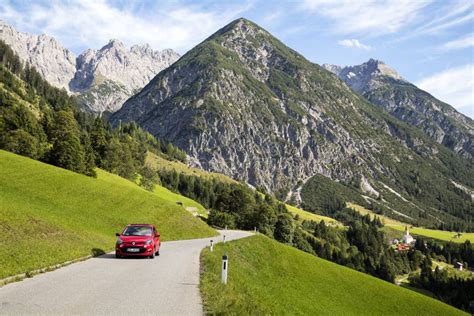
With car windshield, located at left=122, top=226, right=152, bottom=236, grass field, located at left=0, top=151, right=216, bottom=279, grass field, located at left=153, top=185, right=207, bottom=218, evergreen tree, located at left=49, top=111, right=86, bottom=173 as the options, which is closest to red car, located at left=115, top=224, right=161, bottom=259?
car windshield, located at left=122, top=226, right=152, bottom=236

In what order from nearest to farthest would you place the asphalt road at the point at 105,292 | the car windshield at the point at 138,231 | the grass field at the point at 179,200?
the asphalt road at the point at 105,292, the car windshield at the point at 138,231, the grass field at the point at 179,200

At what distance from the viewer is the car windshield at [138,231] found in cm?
3050

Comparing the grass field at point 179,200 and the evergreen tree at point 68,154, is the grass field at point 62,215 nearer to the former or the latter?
the evergreen tree at point 68,154

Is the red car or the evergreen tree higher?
the evergreen tree

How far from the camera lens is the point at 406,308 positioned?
5150cm

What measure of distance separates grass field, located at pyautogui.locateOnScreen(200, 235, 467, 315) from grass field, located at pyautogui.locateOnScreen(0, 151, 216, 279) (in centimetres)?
1031

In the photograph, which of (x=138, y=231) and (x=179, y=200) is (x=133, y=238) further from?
(x=179, y=200)

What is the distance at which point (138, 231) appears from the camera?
3098 cm

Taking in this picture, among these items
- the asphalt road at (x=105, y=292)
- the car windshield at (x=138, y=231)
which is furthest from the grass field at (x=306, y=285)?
the asphalt road at (x=105, y=292)

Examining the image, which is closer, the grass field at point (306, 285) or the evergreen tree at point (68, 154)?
the grass field at point (306, 285)

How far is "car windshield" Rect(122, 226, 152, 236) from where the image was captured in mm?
30500

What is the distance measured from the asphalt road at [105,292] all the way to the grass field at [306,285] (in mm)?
4985

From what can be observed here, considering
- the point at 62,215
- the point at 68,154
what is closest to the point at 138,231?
the point at 62,215

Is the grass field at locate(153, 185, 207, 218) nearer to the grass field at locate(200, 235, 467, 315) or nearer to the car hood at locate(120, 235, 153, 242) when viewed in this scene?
the grass field at locate(200, 235, 467, 315)
